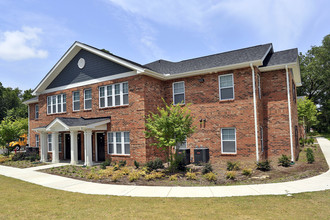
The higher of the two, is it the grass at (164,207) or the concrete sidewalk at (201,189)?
the grass at (164,207)

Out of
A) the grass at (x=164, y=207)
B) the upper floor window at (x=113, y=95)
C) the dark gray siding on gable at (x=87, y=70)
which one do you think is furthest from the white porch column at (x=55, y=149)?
the grass at (x=164, y=207)

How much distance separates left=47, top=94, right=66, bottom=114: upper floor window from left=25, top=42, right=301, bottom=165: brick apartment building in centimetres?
249

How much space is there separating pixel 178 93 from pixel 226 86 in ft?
11.4

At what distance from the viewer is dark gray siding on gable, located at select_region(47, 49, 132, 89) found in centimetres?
1748

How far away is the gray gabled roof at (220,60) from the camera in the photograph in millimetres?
15537

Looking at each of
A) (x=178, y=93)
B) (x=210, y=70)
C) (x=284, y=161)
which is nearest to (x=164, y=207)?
(x=284, y=161)

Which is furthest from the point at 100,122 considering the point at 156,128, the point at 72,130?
the point at 156,128

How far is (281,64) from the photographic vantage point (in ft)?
49.0

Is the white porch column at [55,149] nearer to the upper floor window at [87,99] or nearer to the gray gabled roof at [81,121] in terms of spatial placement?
the gray gabled roof at [81,121]

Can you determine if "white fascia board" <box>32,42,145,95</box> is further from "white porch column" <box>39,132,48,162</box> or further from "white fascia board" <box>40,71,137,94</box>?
"white porch column" <box>39,132,48,162</box>

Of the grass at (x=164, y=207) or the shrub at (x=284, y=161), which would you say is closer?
the grass at (x=164, y=207)

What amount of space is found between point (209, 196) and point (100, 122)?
407 inches

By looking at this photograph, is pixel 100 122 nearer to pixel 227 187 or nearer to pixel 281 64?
pixel 227 187

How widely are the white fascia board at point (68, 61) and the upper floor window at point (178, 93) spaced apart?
10.0 ft
